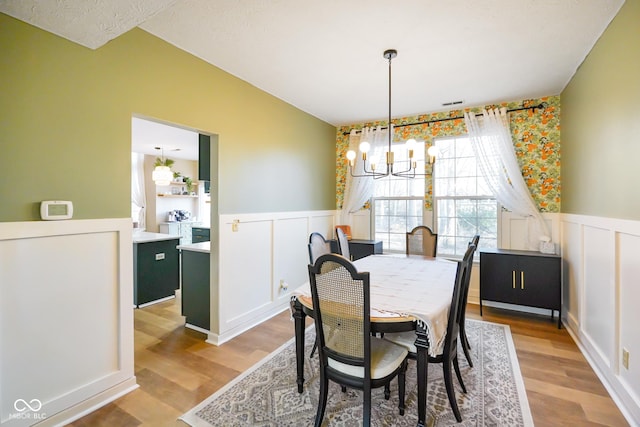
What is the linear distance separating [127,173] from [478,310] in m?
4.12

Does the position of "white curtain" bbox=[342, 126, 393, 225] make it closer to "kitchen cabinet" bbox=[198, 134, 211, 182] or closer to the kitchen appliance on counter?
"kitchen cabinet" bbox=[198, 134, 211, 182]

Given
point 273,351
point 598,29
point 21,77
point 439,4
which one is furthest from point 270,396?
point 598,29

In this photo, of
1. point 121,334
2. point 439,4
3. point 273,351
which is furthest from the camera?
point 273,351

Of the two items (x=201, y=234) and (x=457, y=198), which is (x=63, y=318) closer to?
(x=201, y=234)

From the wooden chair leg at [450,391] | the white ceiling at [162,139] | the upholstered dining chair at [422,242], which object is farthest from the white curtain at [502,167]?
the white ceiling at [162,139]

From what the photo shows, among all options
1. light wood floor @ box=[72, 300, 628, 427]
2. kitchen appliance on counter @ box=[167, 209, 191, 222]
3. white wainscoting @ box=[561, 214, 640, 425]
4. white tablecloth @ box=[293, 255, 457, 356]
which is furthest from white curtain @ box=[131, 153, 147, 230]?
white wainscoting @ box=[561, 214, 640, 425]

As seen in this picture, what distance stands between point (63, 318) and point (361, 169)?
3.96m

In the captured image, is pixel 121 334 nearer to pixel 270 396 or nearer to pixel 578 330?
pixel 270 396

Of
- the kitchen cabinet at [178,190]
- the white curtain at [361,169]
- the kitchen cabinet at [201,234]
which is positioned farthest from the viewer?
the kitchen cabinet at [178,190]

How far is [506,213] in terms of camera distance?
393cm

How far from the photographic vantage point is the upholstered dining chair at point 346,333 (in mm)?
1537

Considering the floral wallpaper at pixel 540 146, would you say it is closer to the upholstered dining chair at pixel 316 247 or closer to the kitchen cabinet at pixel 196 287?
the upholstered dining chair at pixel 316 247

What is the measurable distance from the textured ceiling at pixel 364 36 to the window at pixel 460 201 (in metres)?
0.97

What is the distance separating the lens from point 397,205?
4707 mm
